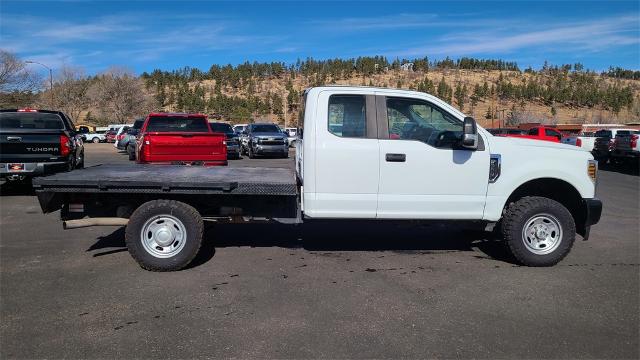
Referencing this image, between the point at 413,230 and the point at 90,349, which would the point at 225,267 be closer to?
the point at 90,349

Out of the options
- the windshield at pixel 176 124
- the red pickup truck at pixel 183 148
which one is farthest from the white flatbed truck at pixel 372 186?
the windshield at pixel 176 124

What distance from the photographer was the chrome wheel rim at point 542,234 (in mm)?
6086

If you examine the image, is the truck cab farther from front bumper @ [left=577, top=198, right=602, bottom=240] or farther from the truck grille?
the truck grille

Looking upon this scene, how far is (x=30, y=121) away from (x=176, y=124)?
3263 mm

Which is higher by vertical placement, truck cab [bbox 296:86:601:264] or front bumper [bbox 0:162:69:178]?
truck cab [bbox 296:86:601:264]

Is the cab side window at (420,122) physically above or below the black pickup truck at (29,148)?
above

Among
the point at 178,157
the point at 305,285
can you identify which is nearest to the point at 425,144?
the point at 305,285

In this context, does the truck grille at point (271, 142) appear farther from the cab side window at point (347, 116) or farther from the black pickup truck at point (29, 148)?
the cab side window at point (347, 116)

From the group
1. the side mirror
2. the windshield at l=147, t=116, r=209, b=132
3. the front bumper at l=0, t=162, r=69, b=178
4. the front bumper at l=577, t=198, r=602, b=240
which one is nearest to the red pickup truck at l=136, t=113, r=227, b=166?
the windshield at l=147, t=116, r=209, b=132

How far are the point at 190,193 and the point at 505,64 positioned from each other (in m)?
106

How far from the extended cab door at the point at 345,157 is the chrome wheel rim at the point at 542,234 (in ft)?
6.31

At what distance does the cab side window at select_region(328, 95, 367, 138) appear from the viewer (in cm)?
595

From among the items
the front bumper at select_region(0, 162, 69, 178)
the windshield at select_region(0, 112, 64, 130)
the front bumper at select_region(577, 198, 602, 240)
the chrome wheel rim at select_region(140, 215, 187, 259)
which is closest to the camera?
the chrome wheel rim at select_region(140, 215, 187, 259)

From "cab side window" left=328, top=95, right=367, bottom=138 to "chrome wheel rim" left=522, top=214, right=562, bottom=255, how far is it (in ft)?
7.61
